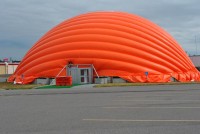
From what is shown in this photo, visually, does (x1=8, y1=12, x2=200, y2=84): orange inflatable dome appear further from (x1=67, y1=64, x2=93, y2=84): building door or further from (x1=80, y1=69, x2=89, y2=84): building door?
(x1=80, y1=69, x2=89, y2=84): building door

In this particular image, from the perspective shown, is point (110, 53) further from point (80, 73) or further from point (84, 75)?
point (80, 73)

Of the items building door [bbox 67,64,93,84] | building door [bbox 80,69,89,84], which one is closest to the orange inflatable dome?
building door [bbox 67,64,93,84]

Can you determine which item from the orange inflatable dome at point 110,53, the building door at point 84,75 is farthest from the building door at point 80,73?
the orange inflatable dome at point 110,53

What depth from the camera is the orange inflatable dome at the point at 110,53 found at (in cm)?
4284

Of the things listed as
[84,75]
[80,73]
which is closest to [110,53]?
[84,75]

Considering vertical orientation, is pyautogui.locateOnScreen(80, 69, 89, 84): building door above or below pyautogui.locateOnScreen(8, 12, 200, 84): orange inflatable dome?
below

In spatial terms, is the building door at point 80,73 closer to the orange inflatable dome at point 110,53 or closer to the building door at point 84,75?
the building door at point 84,75

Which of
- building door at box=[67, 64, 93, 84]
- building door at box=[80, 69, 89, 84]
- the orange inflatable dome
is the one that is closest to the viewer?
the orange inflatable dome

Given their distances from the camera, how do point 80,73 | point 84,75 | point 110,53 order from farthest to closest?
point 80,73 < point 84,75 < point 110,53

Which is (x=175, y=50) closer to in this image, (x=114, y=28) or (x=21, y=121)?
(x=114, y=28)

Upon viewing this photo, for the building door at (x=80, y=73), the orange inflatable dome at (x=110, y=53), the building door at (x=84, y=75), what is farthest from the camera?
the building door at (x=84, y=75)

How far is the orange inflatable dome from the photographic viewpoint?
42844 mm

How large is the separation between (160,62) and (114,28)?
808 cm

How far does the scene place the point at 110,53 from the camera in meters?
Answer: 43.5
